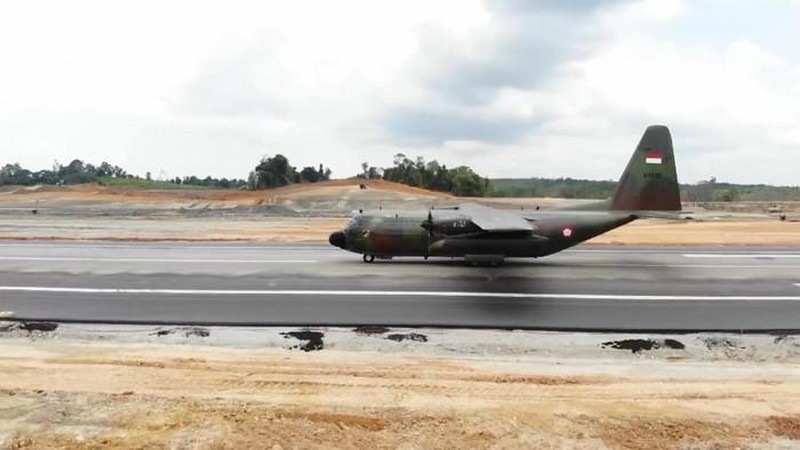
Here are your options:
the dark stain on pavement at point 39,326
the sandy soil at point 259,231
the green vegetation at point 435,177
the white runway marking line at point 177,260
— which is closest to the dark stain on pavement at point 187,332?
the dark stain on pavement at point 39,326

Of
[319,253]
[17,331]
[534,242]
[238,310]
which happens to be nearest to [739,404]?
[238,310]

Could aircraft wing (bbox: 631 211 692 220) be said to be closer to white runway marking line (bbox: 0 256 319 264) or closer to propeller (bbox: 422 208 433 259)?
propeller (bbox: 422 208 433 259)

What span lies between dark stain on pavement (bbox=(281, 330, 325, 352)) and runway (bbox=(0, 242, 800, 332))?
696 millimetres

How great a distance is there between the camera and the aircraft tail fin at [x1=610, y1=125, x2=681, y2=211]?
2475 centimetres

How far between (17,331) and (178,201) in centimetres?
6375

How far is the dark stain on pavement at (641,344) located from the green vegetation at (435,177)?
9020 cm

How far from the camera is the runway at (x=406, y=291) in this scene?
15.5 m

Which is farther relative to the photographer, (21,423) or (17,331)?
(17,331)

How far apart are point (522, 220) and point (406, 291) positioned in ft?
17.1

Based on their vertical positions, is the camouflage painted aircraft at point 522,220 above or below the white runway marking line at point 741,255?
above

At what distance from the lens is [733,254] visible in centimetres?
2794

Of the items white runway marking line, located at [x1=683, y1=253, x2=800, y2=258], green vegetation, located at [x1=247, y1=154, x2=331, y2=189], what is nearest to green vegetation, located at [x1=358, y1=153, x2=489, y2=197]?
→ green vegetation, located at [x1=247, y1=154, x2=331, y2=189]

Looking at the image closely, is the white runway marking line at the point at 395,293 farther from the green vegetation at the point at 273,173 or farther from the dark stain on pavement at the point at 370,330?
the green vegetation at the point at 273,173

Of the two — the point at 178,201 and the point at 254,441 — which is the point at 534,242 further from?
the point at 178,201
